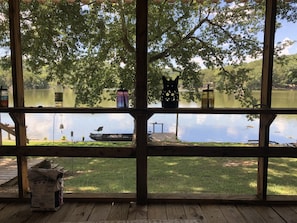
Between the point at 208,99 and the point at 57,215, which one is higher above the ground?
the point at 208,99

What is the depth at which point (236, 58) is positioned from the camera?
3768 millimetres

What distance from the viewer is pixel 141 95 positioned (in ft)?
8.25

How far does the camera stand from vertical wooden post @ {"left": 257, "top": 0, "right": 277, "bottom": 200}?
2496 millimetres

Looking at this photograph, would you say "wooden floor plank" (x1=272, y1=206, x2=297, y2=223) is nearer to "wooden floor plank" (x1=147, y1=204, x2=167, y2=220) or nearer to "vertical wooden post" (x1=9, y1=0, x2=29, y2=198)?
"wooden floor plank" (x1=147, y1=204, x2=167, y2=220)

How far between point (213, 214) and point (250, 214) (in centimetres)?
33

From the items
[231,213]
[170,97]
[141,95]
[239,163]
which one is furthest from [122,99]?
[239,163]

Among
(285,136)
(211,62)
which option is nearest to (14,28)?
(211,62)

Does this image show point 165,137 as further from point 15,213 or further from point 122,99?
point 15,213

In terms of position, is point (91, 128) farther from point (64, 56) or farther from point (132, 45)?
point (132, 45)

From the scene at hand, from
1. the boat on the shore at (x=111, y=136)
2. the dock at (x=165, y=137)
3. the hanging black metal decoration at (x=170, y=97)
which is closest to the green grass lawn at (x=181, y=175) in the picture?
the boat on the shore at (x=111, y=136)

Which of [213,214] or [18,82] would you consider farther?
[18,82]

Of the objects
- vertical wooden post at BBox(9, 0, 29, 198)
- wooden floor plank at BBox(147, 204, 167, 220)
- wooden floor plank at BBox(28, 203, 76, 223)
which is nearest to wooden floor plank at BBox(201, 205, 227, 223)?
wooden floor plank at BBox(147, 204, 167, 220)

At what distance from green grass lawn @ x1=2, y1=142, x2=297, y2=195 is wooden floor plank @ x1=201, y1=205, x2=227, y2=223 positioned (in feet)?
3.46

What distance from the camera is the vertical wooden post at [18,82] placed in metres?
2.54
